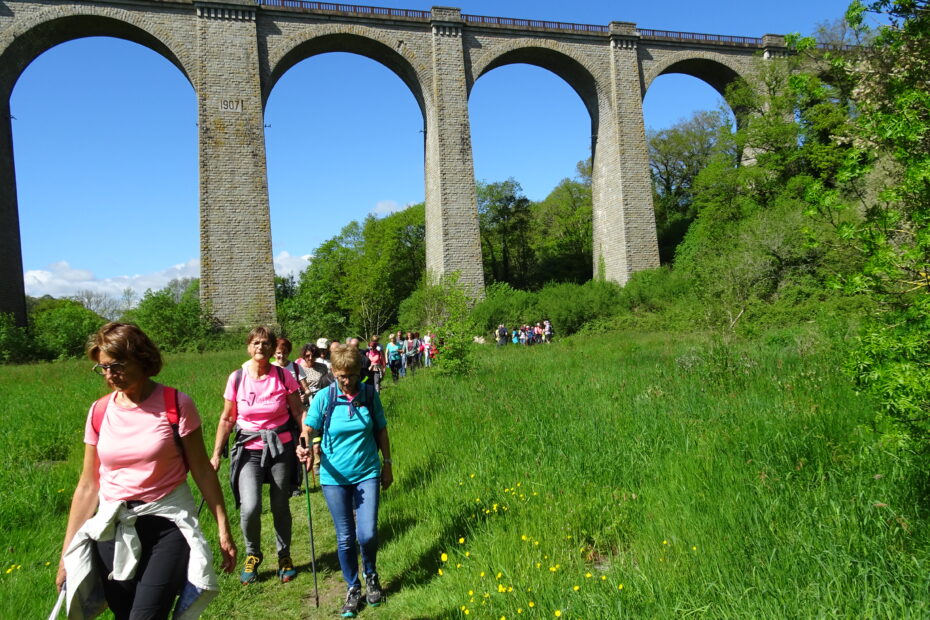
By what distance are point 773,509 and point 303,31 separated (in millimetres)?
25295

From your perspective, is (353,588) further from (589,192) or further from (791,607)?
(589,192)

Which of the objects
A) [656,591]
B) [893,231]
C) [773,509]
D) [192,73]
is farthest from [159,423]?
[192,73]

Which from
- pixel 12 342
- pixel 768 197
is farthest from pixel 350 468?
pixel 768 197

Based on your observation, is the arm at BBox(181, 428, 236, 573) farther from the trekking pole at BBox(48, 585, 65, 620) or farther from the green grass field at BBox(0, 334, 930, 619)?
the green grass field at BBox(0, 334, 930, 619)

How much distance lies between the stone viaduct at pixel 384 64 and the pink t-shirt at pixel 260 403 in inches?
769

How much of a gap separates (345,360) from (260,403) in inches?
44.3

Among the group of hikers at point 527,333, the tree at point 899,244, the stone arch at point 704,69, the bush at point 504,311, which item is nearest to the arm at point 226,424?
the tree at point 899,244

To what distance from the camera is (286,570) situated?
409cm

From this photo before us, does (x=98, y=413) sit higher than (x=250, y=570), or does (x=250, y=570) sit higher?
(x=98, y=413)

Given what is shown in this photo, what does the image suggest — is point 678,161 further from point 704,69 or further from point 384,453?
point 384,453

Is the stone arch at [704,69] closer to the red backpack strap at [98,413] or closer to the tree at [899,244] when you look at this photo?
the tree at [899,244]

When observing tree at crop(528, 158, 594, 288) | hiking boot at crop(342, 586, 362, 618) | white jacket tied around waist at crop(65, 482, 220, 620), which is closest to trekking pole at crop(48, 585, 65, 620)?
white jacket tied around waist at crop(65, 482, 220, 620)

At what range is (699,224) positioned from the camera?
28.1 m

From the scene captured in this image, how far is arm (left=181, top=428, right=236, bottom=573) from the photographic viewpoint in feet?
7.89
